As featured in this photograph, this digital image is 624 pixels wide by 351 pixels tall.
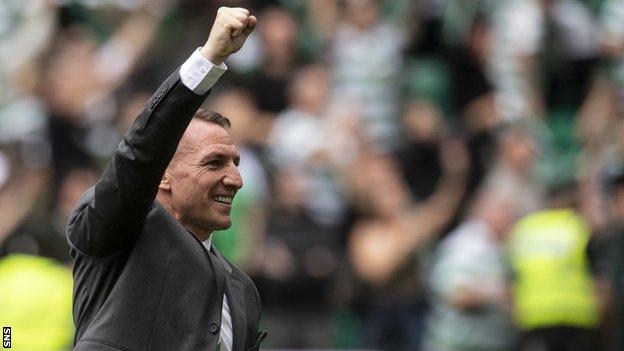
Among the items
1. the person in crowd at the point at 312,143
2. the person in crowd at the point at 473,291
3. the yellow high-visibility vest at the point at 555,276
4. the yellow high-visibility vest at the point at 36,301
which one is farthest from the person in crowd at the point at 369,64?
the yellow high-visibility vest at the point at 36,301

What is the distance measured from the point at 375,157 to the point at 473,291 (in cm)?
148

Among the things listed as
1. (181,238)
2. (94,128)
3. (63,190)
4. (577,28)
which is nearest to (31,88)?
(94,128)

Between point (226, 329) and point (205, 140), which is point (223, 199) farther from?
point (226, 329)

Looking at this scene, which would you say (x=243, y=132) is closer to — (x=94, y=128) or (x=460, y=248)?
(x=94, y=128)

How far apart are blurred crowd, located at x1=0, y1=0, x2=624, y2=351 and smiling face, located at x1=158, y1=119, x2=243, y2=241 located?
15.0 ft

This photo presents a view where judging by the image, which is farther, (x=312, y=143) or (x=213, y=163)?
(x=312, y=143)

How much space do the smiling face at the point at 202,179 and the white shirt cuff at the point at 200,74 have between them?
0.39 meters

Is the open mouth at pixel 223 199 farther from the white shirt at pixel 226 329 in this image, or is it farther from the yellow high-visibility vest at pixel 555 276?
the yellow high-visibility vest at pixel 555 276

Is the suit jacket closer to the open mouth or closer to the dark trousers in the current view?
the open mouth

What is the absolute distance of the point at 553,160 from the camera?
1103 cm

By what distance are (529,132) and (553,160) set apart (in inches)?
12.5

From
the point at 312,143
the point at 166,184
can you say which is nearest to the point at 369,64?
the point at 312,143

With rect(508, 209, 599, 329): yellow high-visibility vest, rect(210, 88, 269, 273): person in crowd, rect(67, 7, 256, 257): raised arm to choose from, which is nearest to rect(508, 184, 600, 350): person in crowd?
rect(508, 209, 599, 329): yellow high-visibility vest

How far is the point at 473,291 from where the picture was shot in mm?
9422
